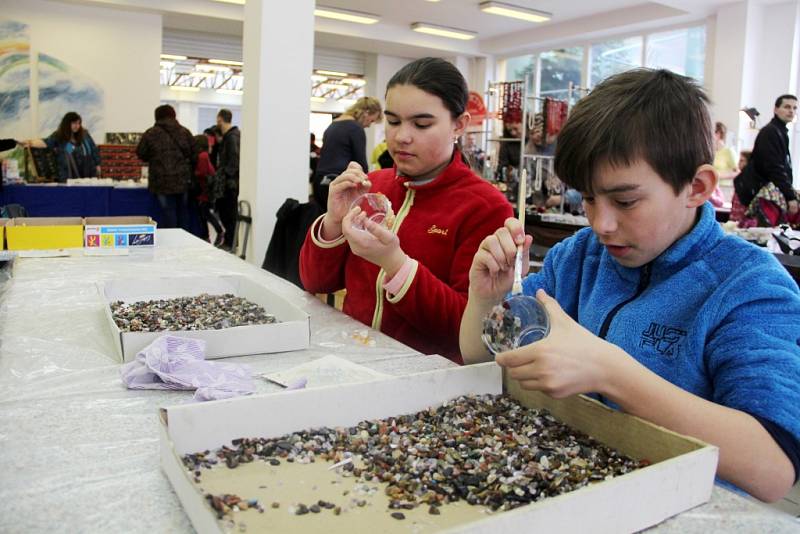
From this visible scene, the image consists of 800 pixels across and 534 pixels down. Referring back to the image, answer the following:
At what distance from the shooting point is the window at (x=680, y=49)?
874 centimetres

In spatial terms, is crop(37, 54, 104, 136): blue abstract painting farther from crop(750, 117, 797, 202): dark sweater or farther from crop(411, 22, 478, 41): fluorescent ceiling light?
crop(750, 117, 797, 202): dark sweater

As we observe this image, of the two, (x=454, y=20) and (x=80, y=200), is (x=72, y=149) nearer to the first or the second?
(x=80, y=200)

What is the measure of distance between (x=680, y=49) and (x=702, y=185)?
9.13m

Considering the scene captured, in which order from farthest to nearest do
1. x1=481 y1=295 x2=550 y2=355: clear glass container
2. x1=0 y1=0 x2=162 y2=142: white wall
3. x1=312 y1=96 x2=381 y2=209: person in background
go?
1. x1=0 y1=0 x2=162 y2=142: white wall
2. x1=312 y1=96 x2=381 y2=209: person in background
3. x1=481 y1=295 x2=550 y2=355: clear glass container

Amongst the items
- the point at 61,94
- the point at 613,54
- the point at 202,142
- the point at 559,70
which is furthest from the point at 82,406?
the point at 559,70

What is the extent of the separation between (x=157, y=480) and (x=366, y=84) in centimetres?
1155

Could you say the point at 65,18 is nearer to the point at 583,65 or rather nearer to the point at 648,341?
the point at 583,65

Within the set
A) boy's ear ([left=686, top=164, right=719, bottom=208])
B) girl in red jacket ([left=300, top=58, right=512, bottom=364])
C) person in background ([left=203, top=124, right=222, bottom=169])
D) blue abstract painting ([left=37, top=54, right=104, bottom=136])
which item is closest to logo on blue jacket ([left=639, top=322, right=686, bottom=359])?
boy's ear ([left=686, top=164, right=719, bottom=208])

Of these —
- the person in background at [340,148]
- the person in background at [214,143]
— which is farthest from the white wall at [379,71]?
the person in background at [340,148]

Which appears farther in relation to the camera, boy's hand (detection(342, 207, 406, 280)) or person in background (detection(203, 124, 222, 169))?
person in background (detection(203, 124, 222, 169))

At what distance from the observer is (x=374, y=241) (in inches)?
58.7

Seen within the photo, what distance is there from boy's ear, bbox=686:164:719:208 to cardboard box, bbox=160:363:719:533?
36 centimetres

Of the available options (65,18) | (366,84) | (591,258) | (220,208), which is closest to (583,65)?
(366,84)

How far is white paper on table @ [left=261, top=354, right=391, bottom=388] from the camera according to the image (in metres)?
1.21
